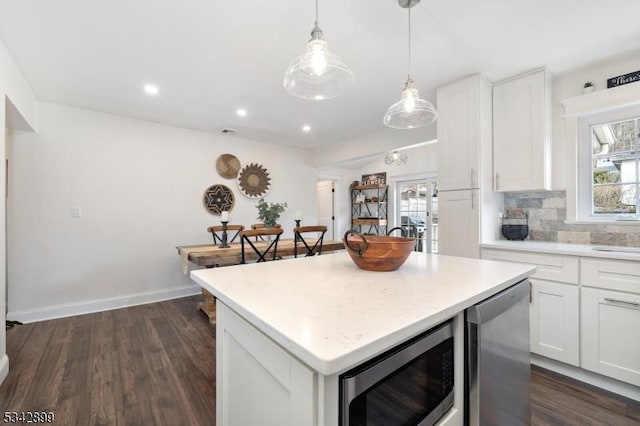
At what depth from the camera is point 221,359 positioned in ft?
3.44

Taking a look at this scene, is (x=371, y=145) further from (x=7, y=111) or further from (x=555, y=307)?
(x=7, y=111)

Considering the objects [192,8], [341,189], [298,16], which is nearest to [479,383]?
[298,16]

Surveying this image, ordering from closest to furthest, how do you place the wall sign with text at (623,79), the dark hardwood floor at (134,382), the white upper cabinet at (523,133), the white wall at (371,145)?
1. the dark hardwood floor at (134,382)
2. the wall sign with text at (623,79)
3. the white upper cabinet at (523,133)
4. the white wall at (371,145)

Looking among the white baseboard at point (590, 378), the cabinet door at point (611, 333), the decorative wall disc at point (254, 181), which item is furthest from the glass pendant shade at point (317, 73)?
the decorative wall disc at point (254, 181)

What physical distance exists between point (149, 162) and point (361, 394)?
12.9ft

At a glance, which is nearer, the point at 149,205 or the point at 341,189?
the point at 149,205

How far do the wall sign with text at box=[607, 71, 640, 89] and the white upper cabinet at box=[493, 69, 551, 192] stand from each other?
0.37 meters

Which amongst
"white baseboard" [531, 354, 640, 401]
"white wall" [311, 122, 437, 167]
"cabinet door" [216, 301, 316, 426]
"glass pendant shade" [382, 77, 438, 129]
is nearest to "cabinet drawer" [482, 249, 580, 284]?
"white baseboard" [531, 354, 640, 401]

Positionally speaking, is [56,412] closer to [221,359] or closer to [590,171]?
[221,359]

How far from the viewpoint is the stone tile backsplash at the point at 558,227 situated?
2189 mm

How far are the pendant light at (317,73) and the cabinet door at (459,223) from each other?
154cm

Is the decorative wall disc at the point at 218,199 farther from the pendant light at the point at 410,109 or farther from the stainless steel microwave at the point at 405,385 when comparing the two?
the stainless steel microwave at the point at 405,385

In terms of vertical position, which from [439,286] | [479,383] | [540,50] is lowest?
[479,383]

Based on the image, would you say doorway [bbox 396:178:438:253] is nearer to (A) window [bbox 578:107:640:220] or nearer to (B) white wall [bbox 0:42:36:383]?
(A) window [bbox 578:107:640:220]
